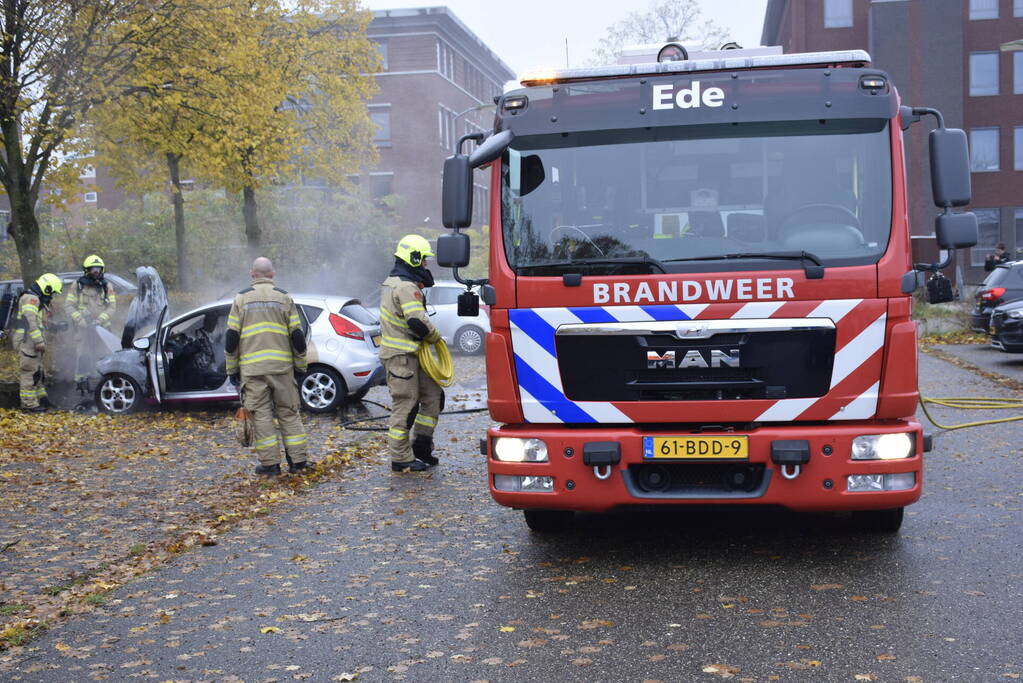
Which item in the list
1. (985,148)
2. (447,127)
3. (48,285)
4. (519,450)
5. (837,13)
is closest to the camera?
(519,450)

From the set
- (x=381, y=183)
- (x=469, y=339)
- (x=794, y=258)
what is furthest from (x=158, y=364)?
(x=381, y=183)

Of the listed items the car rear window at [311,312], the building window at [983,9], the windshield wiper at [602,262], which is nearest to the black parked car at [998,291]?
the car rear window at [311,312]

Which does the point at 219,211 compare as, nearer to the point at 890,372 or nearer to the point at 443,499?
the point at 443,499

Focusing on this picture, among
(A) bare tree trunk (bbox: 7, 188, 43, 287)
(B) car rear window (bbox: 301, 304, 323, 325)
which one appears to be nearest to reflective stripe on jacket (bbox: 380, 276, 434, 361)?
(B) car rear window (bbox: 301, 304, 323, 325)

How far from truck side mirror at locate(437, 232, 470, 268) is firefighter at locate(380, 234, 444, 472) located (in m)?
2.94

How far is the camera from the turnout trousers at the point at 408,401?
32.6ft

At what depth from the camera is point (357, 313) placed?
14859 mm

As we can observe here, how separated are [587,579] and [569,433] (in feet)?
2.55

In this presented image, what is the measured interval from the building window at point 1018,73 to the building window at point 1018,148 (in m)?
1.54

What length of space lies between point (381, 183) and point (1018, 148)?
28998 mm

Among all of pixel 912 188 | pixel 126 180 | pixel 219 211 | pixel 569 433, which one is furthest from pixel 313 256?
pixel 569 433

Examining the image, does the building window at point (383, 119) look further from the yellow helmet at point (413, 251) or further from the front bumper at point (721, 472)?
the front bumper at point (721, 472)

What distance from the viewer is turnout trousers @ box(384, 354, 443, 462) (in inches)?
392

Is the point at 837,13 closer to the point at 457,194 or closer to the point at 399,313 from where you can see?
the point at 399,313
